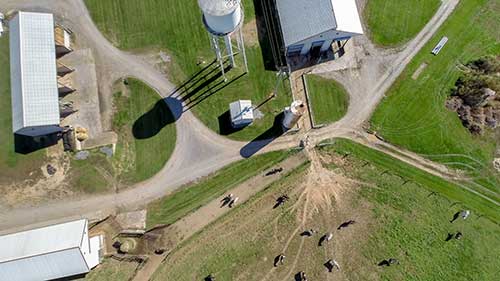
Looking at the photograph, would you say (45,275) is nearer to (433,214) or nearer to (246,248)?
(246,248)

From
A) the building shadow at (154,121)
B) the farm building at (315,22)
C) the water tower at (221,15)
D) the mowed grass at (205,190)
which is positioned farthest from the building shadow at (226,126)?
the farm building at (315,22)

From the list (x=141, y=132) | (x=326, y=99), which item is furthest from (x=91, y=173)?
(x=326, y=99)

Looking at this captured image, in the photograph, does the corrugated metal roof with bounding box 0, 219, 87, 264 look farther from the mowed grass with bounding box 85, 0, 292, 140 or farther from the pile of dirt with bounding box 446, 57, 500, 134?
the pile of dirt with bounding box 446, 57, 500, 134

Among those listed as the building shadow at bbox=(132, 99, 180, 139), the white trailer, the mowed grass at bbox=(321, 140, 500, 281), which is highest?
the white trailer

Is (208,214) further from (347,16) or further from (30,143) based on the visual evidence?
(347,16)

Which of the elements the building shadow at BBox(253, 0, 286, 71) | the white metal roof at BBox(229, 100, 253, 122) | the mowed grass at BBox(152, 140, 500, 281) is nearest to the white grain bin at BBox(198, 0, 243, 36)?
the white metal roof at BBox(229, 100, 253, 122)

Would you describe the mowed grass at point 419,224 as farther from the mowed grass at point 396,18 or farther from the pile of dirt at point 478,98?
the mowed grass at point 396,18
